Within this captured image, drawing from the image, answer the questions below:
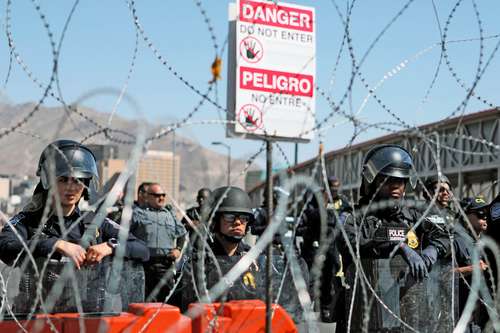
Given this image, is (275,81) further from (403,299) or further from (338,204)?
(338,204)

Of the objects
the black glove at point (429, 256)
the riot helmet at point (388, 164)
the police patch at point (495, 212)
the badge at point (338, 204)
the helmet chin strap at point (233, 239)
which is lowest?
the black glove at point (429, 256)

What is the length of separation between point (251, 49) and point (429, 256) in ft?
6.36

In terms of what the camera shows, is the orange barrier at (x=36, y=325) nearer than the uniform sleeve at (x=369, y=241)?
Yes

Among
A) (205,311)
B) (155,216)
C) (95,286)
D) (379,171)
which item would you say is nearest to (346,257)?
(379,171)

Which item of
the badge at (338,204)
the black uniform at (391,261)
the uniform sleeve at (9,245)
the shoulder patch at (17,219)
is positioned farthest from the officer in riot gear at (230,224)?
the badge at (338,204)

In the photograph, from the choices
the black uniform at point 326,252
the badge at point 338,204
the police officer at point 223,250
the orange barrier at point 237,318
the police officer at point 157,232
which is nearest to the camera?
the orange barrier at point 237,318

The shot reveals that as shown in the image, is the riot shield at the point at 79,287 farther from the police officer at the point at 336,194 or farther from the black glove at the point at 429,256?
the police officer at the point at 336,194

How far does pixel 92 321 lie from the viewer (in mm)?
3783

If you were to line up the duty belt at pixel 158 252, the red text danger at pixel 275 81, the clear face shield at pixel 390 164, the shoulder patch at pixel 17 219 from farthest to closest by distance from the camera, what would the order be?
1. the duty belt at pixel 158 252
2. the red text danger at pixel 275 81
3. the clear face shield at pixel 390 164
4. the shoulder patch at pixel 17 219

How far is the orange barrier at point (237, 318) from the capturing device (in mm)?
4000

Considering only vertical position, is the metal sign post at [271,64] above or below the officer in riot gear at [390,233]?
above

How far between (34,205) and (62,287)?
2.16 ft

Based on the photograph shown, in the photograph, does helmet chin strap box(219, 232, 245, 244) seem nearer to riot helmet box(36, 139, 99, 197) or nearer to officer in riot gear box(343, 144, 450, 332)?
officer in riot gear box(343, 144, 450, 332)

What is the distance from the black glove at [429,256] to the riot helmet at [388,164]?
558mm
